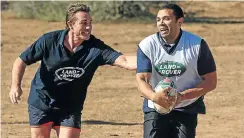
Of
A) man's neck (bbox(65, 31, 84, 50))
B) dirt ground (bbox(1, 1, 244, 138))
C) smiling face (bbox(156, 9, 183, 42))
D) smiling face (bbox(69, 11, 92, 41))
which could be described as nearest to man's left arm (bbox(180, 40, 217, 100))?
smiling face (bbox(156, 9, 183, 42))

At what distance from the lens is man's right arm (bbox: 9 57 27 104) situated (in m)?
8.09

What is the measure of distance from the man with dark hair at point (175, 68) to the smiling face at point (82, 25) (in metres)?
0.68

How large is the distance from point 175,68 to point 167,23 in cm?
41

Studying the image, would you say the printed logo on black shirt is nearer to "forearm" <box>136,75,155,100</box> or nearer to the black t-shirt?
the black t-shirt

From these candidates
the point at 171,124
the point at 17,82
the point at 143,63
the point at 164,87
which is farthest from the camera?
the point at 17,82

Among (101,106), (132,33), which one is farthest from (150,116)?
(132,33)

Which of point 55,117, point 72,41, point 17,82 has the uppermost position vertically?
point 72,41

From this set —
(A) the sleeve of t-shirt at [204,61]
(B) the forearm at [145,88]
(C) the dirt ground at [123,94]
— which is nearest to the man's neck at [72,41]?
(B) the forearm at [145,88]

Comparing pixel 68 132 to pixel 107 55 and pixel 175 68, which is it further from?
pixel 175 68

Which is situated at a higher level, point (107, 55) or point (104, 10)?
point (107, 55)

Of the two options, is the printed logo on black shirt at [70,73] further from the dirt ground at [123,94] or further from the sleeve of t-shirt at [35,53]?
the dirt ground at [123,94]

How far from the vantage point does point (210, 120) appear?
534 inches

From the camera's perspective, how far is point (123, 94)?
1617 cm

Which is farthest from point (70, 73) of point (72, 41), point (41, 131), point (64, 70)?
point (41, 131)
